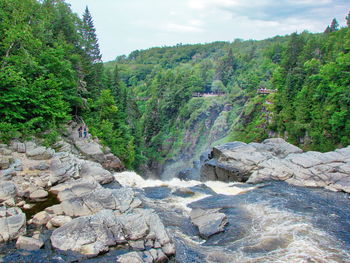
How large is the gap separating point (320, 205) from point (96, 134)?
23.7m

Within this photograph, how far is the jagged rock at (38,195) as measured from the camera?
1694cm

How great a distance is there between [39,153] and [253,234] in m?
16.8

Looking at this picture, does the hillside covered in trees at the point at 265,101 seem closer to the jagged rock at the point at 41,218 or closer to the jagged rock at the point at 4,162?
the jagged rock at the point at 4,162

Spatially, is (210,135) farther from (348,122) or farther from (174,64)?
(174,64)

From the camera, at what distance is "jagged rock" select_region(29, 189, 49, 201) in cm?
1694

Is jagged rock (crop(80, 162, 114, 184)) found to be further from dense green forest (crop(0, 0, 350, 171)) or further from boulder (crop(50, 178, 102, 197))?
dense green forest (crop(0, 0, 350, 171))

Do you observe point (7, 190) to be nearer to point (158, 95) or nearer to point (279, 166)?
point (279, 166)

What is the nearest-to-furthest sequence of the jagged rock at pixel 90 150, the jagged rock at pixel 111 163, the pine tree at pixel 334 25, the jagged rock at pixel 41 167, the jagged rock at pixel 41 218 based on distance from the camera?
the jagged rock at pixel 41 218 < the jagged rock at pixel 41 167 < the jagged rock at pixel 90 150 < the jagged rock at pixel 111 163 < the pine tree at pixel 334 25

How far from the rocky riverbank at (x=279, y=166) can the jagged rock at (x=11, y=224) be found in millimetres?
20587

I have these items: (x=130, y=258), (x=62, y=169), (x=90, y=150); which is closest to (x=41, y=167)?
(x=62, y=169)

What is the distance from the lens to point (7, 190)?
1600 centimetres

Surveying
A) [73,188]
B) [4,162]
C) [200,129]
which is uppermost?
[4,162]

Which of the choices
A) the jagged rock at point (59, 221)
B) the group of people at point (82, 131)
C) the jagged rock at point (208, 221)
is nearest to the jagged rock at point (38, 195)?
the jagged rock at point (59, 221)

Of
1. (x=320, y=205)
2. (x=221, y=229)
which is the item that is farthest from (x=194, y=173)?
(x=221, y=229)
